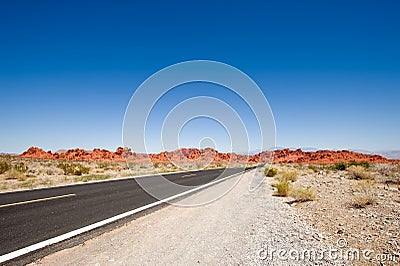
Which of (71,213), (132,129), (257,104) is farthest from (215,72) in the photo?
(71,213)

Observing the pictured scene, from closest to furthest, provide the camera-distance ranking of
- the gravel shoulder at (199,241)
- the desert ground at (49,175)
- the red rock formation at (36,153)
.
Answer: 1. the gravel shoulder at (199,241)
2. the desert ground at (49,175)
3. the red rock formation at (36,153)

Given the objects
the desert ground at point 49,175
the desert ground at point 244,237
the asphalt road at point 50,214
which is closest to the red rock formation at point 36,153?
the desert ground at point 49,175

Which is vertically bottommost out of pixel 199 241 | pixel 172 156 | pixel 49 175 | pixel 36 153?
pixel 199 241

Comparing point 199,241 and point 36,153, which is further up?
point 36,153

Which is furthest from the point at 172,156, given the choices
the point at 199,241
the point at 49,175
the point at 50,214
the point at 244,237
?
the point at 199,241

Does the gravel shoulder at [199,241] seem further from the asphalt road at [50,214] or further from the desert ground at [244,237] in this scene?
the asphalt road at [50,214]

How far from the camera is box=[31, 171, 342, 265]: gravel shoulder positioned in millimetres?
4105

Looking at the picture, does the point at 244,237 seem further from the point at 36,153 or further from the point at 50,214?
the point at 36,153

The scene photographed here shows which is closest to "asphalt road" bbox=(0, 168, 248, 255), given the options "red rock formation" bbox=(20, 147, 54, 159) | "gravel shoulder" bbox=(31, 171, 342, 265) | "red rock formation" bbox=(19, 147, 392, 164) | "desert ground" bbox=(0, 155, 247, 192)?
"gravel shoulder" bbox=(31, 171, 342, 265)

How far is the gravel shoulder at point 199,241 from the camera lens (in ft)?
13.5

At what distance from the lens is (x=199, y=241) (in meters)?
4.99

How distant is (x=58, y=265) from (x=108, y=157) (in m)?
91.5

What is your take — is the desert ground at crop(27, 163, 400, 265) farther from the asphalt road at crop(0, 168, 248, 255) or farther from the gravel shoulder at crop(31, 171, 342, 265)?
the asphalt road at crop(0, 168, 248, 255)

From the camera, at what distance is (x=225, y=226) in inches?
241
